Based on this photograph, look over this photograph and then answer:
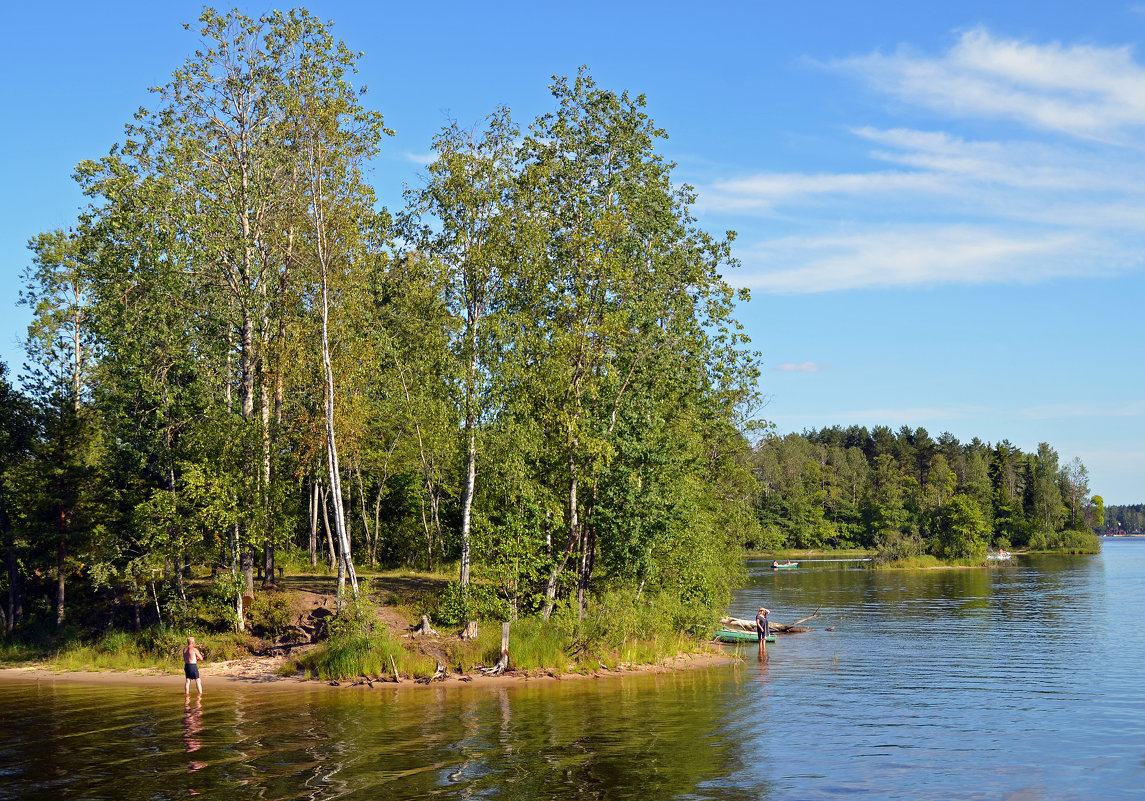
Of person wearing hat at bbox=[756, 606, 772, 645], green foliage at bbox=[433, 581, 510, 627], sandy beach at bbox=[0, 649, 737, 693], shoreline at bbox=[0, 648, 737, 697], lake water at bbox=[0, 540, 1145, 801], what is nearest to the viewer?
lake water at bbox=[0, 540, 1145, 801]

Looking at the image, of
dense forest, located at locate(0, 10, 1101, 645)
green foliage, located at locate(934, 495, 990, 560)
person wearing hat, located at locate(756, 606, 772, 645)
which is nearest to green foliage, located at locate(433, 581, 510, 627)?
dense forest, located at locate(0, 10, 1101, 645)

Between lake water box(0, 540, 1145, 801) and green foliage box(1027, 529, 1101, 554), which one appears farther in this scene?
green foliage box(1027, 529, 1101, 554)

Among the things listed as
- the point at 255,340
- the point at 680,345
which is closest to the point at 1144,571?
the point at 680,345

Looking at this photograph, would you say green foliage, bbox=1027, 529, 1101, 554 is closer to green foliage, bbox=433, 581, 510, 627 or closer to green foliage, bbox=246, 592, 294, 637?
green foliage, bbox=433, 581, 510, 627

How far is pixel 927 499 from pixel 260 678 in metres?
138

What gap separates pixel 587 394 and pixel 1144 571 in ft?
356

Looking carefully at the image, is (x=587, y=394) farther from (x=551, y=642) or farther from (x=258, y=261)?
(x=258, y=261)

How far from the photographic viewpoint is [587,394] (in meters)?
41.3

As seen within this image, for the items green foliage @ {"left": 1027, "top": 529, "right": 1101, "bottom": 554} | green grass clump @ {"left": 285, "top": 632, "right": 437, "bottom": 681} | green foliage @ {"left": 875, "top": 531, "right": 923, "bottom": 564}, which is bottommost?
green foliage @ {"left": 1027, "top": 529, "right": 1101, "bottom": 554}

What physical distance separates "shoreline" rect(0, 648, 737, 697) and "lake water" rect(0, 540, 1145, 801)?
2.87ft

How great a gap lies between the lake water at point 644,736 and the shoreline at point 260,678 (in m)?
0.88

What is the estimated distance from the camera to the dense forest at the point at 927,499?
158m

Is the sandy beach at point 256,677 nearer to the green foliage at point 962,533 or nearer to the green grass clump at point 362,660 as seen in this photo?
the green grass clump at point 362,660

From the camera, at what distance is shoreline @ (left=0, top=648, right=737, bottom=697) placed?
35.0m
